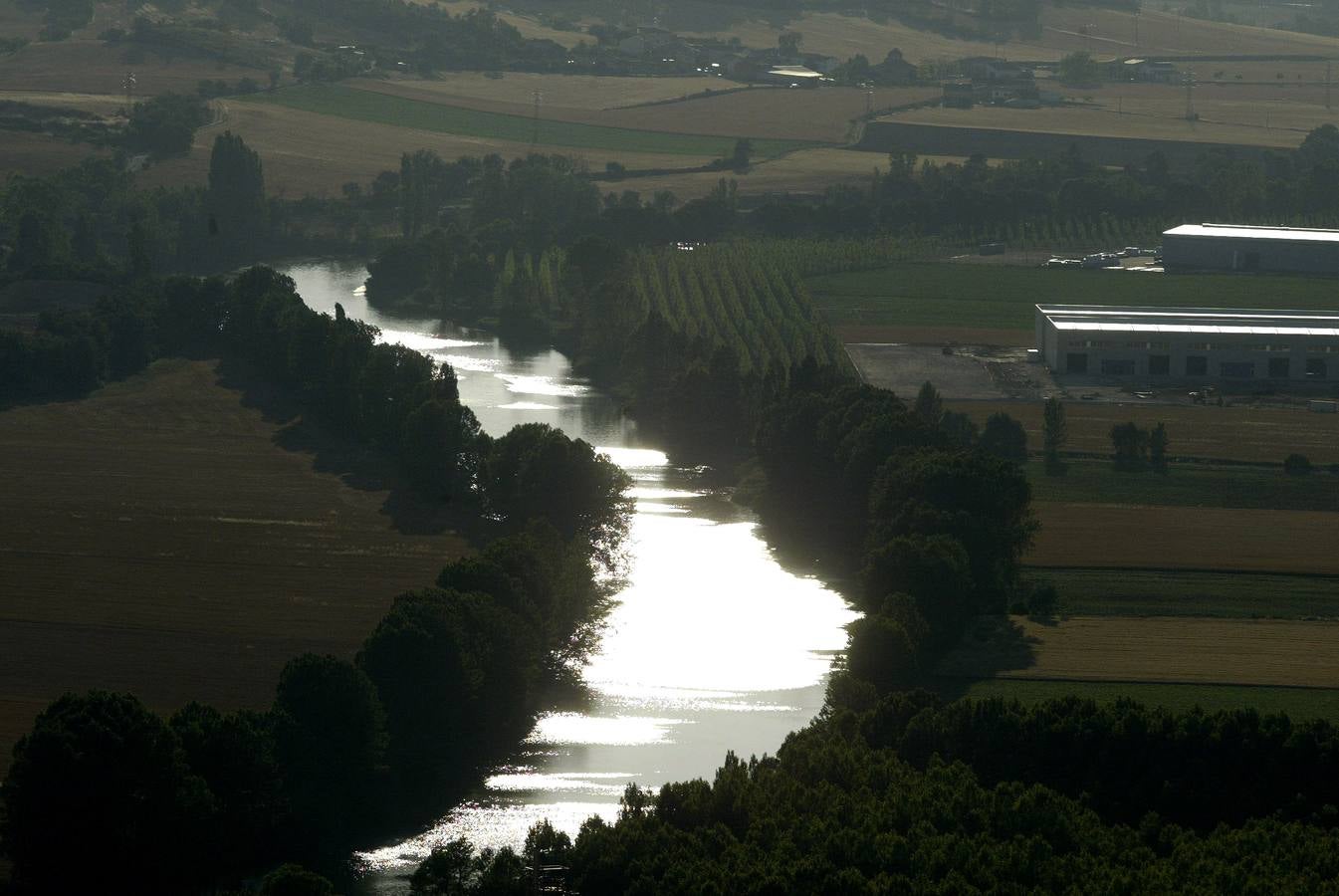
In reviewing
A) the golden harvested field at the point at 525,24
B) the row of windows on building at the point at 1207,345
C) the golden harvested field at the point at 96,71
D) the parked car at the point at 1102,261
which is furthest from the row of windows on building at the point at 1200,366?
the golden harvested field at the point at 525,24

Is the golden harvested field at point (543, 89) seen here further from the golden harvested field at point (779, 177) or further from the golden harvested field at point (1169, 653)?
the golden harvested field at point (1169, 653)

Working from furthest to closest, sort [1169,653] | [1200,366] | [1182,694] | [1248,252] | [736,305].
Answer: [1248,252], [736,305], [1200,366], [1169,653], [1182,694]

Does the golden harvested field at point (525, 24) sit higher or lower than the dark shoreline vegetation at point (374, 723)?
higher

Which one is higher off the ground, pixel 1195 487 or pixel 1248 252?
pixel 1248 252

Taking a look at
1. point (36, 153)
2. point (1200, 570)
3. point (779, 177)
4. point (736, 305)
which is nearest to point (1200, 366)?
point (736, 305)

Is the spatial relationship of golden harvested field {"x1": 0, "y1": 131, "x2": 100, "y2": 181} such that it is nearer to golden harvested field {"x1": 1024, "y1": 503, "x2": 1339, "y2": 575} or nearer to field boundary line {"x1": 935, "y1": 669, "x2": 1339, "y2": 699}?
golden harvested field {"x1": 1024, "y1": 503, "x2": 1339, "y2": 575}

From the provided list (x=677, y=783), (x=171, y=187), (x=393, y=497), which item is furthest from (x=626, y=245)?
(x=677, y=783)

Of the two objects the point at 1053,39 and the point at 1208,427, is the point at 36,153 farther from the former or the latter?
the point at 1053,39
